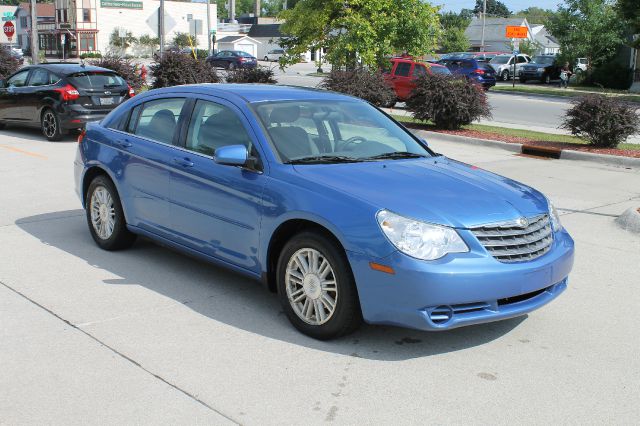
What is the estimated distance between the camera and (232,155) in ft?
17.7

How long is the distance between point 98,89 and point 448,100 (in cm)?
754

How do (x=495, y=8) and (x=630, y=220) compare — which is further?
(x=495, y=8)

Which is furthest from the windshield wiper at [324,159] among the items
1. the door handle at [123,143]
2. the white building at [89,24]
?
the white building at [89,24]

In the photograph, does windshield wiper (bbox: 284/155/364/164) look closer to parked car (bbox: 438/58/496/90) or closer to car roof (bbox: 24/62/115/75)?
car roof (bbox: 24/62/115/75)

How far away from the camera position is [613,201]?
34.2ft

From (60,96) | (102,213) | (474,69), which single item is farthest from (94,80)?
(474,69)

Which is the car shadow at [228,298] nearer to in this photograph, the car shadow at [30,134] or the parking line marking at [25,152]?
the parking line marking at [25,152]

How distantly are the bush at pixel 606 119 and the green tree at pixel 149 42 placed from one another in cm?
7898

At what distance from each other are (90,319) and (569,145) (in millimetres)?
12287

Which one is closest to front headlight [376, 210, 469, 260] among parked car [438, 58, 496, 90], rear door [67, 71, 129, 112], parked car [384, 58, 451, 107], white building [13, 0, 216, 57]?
rear door [67, 71, 129, 112]

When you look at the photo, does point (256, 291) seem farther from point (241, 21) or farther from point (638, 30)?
point (241, 21)

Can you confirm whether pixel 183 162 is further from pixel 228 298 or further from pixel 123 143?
pixel 228 298

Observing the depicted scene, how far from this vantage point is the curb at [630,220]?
28.0ft

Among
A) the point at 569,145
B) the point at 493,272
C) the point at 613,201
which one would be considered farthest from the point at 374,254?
the point at 569,145
